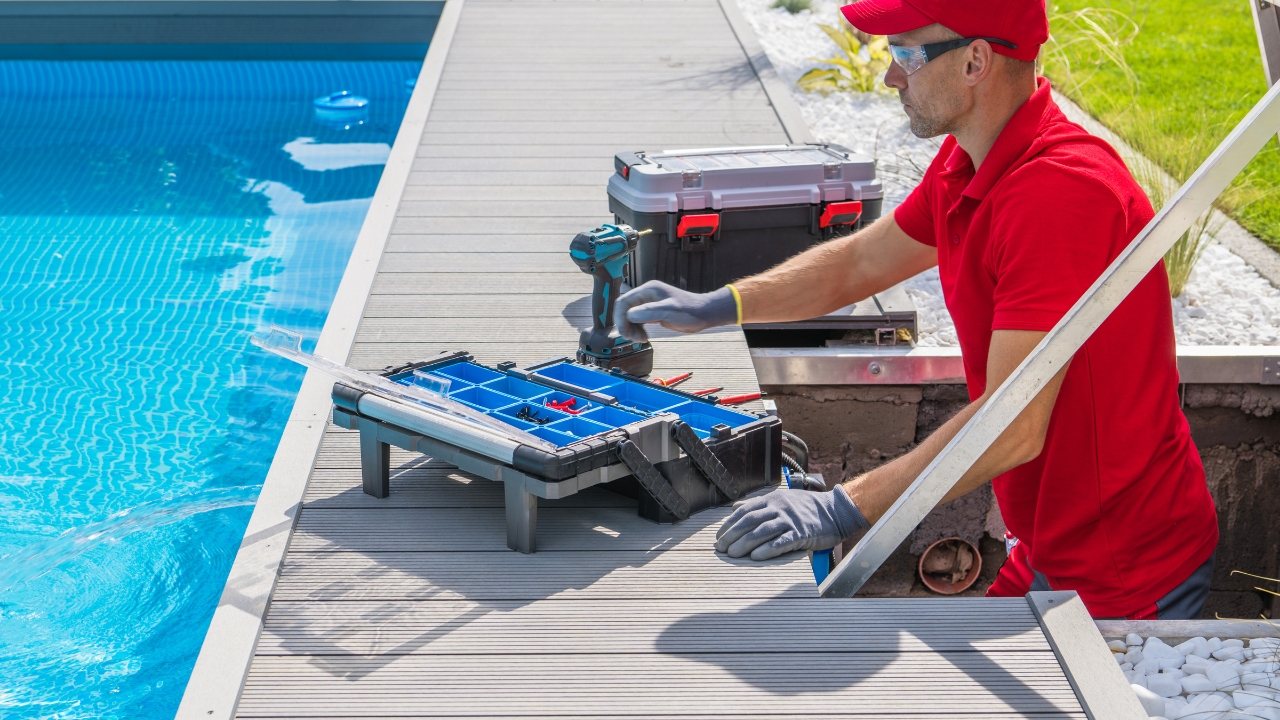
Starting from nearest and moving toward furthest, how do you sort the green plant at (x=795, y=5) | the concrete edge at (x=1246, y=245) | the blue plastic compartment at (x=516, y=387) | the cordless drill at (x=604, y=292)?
the blue plastic compartment at (x=516, y=387) → the cordless drill at (x=604, y=292) → the concrete edge at (x=1246, y=245) → the green plant at (x=795, y=5)

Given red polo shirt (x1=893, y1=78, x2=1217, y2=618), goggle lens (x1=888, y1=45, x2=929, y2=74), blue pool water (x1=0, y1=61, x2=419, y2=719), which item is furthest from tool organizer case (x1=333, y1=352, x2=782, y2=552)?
blue pool water (x1=0, y1=61, x2=419, y2=719)

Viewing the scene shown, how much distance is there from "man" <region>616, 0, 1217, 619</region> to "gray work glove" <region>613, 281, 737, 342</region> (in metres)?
0.56

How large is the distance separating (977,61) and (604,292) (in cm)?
113

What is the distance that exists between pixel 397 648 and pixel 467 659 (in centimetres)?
13

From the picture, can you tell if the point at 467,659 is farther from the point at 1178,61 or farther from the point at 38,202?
the point at 1178,61

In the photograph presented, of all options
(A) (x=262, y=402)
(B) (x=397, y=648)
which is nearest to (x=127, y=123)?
(A) (x=262, y=402)

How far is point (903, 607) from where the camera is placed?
2.12m

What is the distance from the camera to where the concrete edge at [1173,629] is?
2.26 metres

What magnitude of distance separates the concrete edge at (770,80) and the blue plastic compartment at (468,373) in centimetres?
277

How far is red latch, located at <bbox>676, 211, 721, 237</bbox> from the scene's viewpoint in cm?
368

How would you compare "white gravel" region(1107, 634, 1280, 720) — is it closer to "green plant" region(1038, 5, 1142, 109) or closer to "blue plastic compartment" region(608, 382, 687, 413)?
Answer: "blue plastic compartment" region(608, 382, 687, 413)

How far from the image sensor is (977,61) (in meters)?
2.28

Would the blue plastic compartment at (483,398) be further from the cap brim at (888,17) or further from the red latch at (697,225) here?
the red latch at (697,225)

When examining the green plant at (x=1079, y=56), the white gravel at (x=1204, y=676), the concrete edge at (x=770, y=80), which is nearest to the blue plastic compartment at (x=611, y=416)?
the white gravel at (x=1204, y=676)
